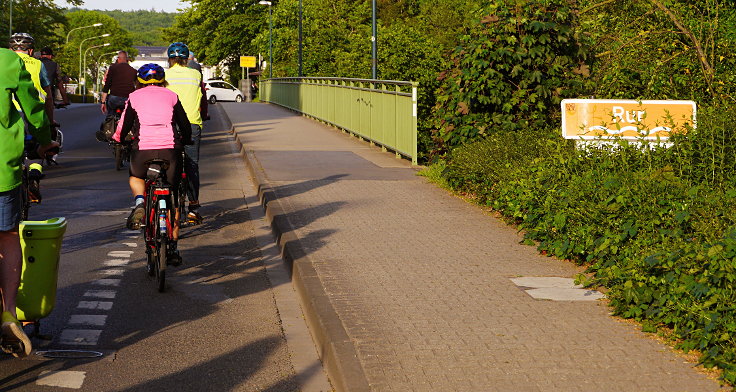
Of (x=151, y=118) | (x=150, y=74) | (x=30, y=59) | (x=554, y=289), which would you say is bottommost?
(x=554, y=289)

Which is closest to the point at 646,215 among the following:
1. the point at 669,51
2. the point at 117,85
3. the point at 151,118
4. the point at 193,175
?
the point at 151,118

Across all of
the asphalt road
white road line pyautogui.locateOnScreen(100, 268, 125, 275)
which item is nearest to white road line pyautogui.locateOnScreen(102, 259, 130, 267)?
the asphalt road

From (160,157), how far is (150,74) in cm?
67

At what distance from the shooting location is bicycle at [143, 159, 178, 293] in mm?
8242

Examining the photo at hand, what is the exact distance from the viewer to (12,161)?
589 cm

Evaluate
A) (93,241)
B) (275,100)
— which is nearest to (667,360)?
(93,241)

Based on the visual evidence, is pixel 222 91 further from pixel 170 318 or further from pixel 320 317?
pixel 320 317

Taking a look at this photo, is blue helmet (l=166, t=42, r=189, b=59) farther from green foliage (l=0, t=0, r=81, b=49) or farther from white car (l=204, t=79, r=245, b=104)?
green foliage (l=0, t=0, r=81, b=49)

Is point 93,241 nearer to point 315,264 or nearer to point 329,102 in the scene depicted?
point 315,264

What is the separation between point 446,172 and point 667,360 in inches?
332

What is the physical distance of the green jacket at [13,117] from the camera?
5.87 metres

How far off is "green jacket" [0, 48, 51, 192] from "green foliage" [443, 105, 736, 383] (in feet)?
11.9

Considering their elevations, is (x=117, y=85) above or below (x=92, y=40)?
below

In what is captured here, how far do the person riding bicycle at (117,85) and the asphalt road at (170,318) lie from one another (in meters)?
4.63
